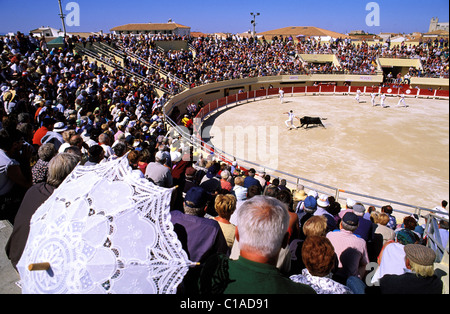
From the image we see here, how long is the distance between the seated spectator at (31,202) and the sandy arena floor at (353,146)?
7368mm

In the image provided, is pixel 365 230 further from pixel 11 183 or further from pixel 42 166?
pixel 11 183

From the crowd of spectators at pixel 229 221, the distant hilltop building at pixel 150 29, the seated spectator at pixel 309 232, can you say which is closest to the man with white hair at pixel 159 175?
the crowd of spectators at pixel 229 221

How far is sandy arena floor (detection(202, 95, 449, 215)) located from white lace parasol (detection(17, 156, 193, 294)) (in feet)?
23.0

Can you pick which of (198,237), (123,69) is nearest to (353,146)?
(198,237)

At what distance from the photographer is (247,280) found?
1.57 metres

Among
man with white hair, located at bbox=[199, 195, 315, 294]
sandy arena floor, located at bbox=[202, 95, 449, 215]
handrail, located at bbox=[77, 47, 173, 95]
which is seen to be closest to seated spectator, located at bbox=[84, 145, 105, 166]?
man with white hair, located at bbox=[199, 195, 315, 294]

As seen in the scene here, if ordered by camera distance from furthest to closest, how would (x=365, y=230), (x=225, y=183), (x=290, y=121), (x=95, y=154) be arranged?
(x=290, y=121) < (x=225, y=183) < (x=95, y=154) < (x=365, y=230)

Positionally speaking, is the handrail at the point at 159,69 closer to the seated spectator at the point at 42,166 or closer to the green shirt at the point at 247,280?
the seated spectator at the point at 42,166

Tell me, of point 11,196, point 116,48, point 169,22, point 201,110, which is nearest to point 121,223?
point 11,196

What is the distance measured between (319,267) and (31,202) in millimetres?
2480

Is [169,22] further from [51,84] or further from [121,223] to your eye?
[121,223]

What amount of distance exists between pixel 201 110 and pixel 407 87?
2600cm

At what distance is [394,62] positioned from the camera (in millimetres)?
40438

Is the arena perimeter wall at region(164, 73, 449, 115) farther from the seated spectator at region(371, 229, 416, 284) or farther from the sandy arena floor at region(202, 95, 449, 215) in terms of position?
the seated spectator at region(371, 229, 416, 284)
